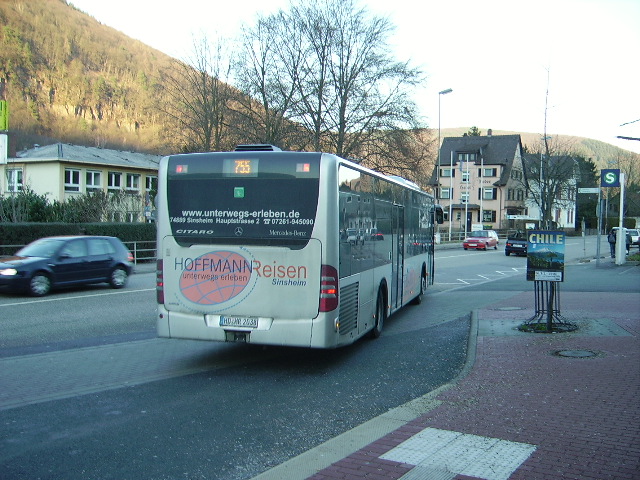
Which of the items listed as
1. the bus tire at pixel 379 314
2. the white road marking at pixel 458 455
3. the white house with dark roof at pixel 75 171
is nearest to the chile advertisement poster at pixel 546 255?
the bus tire at pixel 379 314

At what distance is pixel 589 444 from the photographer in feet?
17.9

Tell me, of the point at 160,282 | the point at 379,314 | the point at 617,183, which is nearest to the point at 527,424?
the point at 160,282

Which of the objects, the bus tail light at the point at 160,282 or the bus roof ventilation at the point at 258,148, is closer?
the bus tail light at the point at 160,282

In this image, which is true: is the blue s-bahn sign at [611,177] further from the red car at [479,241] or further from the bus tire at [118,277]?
the red car at [479,241]

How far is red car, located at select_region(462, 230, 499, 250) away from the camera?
48.8 m

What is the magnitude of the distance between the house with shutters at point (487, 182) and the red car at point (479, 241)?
117 feet

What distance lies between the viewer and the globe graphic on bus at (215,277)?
8.44 metres

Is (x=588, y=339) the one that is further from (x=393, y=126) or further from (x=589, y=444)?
(x=393, y=126)

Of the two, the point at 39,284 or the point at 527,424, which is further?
the point at 39,284

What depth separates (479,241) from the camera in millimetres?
49000

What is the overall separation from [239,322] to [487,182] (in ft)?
278

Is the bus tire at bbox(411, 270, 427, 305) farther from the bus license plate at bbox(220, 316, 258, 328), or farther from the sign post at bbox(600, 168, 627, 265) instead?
the sign post at bbox(600, 168, 627, 265)

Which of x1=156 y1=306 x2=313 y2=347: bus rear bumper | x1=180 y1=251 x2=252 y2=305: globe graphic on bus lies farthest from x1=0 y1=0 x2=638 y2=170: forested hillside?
x1=180 y1=251 x2=252 y2=305: globe graphic on bus

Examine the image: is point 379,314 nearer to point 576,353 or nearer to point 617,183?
point 576,353
